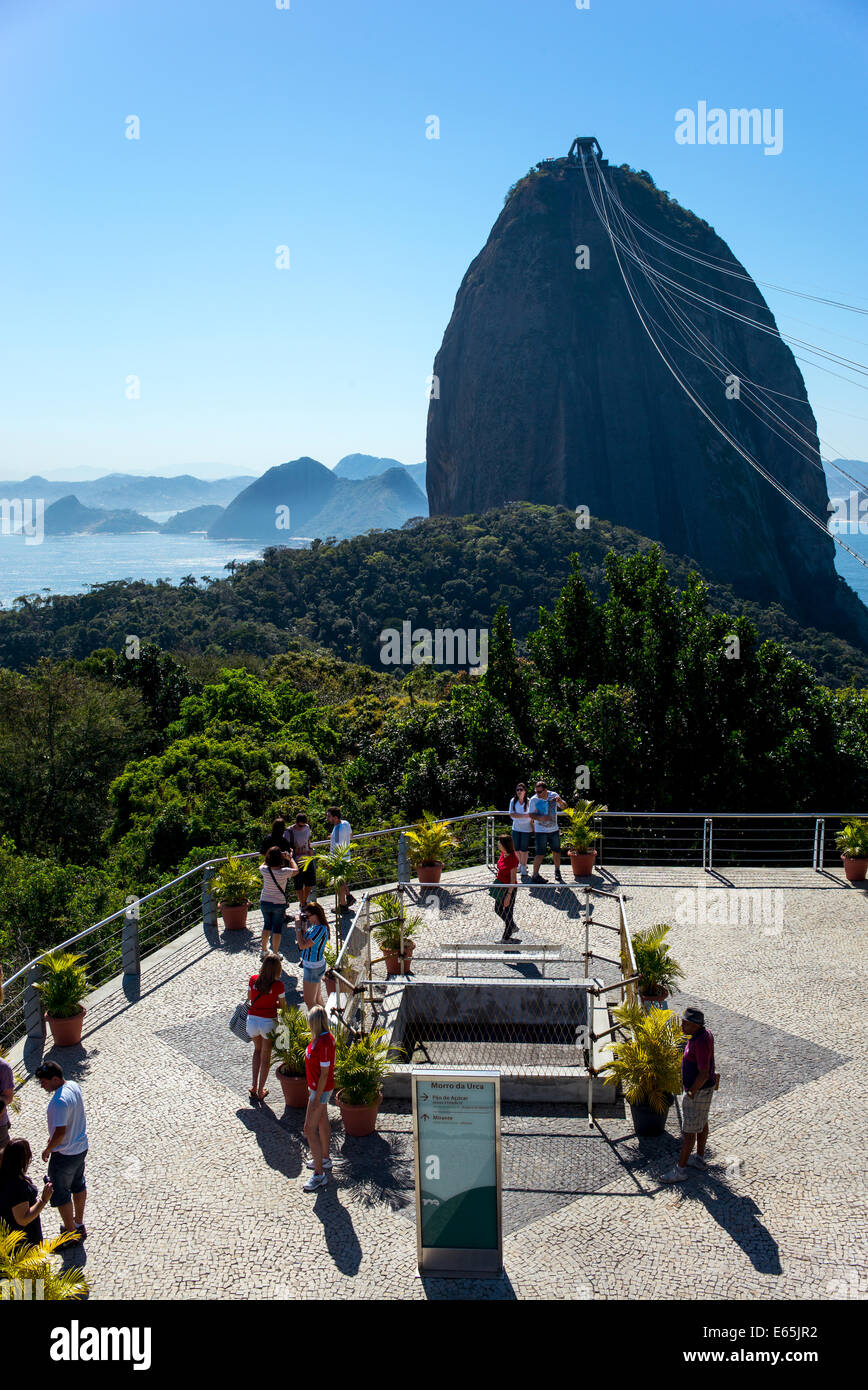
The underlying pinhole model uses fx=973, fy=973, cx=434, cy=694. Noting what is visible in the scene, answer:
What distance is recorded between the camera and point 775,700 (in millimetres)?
19703

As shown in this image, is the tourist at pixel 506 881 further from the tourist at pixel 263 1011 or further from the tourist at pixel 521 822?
the tourist at pixel 263 1011

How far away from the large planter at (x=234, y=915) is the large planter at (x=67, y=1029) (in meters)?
3.04

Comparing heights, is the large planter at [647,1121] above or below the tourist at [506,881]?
below

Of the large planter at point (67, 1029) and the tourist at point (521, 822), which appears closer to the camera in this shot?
the large planter at point (67, 1029)

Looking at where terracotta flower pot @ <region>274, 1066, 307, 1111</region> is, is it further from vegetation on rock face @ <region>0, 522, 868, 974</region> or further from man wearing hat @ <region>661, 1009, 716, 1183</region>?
vegetation on rock face @ <region>0, 522, 868, 974</region>

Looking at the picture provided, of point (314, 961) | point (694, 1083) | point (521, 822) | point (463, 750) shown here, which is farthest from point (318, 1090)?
point (463, 750)

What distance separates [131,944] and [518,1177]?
5.46 m

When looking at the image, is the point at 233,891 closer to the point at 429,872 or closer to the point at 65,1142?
the point at 429,872

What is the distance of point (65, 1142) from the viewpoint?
255 inches

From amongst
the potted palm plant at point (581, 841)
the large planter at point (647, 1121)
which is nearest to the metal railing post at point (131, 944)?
the large planter at point (647, 1121)

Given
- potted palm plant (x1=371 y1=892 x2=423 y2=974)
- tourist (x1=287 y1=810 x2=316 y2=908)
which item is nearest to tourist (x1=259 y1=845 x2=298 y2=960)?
tourist (x1=287 y1=810 x2=316 y2=908)

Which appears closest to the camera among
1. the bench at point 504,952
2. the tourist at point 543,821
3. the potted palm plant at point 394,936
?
the bench at point 504,952

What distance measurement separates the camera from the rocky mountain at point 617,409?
13825 cm

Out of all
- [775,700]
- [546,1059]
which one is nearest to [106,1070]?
[546,1059]
